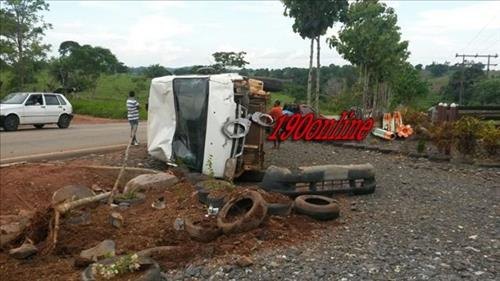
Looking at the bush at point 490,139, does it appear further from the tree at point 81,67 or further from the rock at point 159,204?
the tree at point 81,67

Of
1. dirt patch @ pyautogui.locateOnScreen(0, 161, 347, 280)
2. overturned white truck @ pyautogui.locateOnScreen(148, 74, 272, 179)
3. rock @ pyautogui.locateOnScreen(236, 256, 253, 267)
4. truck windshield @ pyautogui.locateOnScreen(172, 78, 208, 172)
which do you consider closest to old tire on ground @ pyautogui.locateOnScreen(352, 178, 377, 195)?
dirt patch @ pyautogui.locateOnScreen(0, 161, 347, 280)

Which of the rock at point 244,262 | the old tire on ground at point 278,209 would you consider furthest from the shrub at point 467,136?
the rock at point 244,262

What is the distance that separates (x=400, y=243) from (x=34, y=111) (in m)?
20.0

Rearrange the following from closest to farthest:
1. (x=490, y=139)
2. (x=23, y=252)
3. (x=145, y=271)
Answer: (x=145, y=271), (x=23, y=252), (x=490, y=139)

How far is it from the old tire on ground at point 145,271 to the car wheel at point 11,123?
59.2ft

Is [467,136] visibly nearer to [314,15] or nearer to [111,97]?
[314,15]

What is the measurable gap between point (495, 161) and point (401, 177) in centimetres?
371

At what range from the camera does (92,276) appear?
5086 millimetres

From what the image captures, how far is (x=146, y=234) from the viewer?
7066 millimetres

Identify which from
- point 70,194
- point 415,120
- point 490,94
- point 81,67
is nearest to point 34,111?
point 70,194

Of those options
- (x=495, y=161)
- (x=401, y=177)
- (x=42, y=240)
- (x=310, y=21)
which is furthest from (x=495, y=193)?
(x=310, y=21)

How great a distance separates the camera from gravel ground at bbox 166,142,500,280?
5.31 meters

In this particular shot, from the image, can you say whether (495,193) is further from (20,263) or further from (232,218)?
(20,263)

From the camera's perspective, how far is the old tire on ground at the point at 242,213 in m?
6.45
